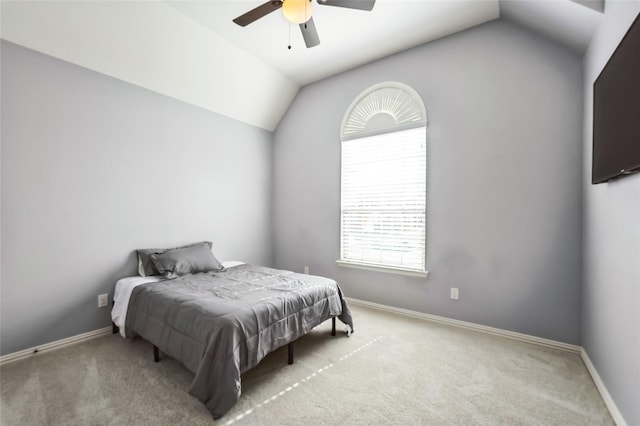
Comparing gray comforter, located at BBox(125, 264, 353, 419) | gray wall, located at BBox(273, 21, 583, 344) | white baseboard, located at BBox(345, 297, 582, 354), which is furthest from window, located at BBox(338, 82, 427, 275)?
gray comforter, located at BBox(125, 264, 353, 419)

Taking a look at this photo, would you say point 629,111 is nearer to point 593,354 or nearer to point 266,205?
point 593,354

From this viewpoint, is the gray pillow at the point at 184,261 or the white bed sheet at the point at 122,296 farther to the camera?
the gray pillow at the point at 184,261

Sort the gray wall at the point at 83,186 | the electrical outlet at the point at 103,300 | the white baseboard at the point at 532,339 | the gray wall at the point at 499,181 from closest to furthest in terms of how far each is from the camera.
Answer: the white baseboard at the point at 532,339 < the gray wall at the point at 83,186 < the gray wall at the point at 499,181 < the electrical outlet at the point at 103,300

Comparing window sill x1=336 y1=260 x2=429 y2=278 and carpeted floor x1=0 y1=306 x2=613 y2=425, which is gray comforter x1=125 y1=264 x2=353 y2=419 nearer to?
carpeted floor x1=0 y1=306 x2=613 y2=425

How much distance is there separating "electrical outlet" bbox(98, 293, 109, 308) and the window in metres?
2.65

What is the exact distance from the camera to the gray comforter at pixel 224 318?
1.74 metres

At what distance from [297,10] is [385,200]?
2205mm

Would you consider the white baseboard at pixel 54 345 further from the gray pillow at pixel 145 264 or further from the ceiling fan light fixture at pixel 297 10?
the ceiling fan light fixture at pixel 297 10

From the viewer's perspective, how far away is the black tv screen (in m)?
1.33

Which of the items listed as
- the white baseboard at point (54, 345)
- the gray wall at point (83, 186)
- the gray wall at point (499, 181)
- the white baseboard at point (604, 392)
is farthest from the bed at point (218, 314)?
the white baseboard at point (604, 392)

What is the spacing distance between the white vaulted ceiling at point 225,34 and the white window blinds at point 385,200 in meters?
1.07

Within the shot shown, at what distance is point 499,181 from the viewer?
2791 mm

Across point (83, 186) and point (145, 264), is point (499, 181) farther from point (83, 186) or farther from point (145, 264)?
point (83, 186)

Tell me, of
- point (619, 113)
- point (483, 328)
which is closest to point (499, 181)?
point (619, 113)
